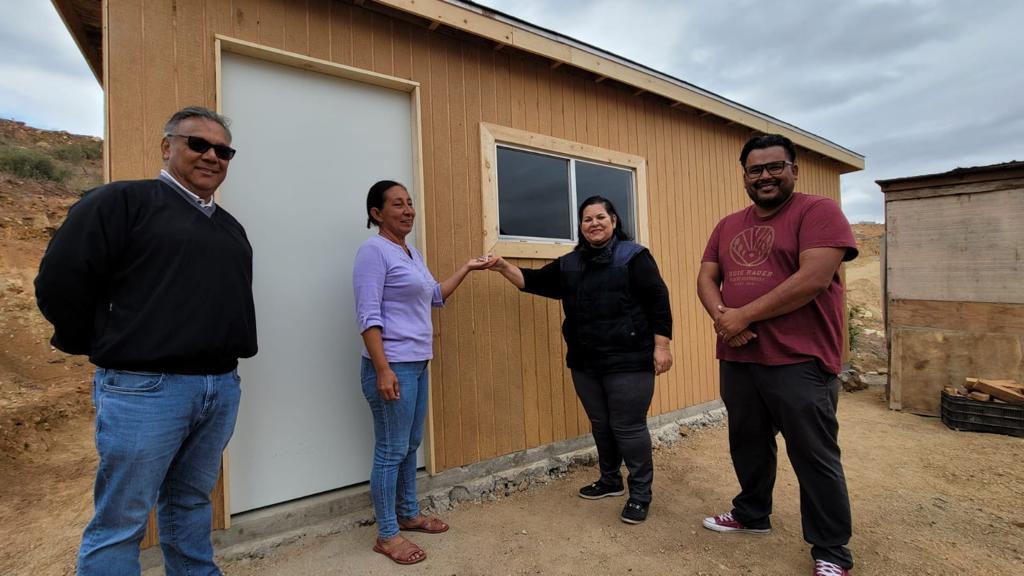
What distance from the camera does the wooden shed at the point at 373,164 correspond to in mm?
2303

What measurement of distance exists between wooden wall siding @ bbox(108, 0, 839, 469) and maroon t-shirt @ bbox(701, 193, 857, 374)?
150 cm

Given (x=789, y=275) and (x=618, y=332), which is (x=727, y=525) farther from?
(x=789, y=275)

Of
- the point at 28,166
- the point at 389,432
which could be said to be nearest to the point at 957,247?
the point at 389,432

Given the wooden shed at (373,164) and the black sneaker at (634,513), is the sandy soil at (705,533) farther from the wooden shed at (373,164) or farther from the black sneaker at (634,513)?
the wooden shed at (373,164)

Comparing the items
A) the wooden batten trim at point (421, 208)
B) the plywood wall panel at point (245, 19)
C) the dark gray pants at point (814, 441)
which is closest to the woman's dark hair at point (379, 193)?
the wooden batten trim at point (421, 208)

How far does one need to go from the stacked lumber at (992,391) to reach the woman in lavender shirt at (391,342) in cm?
523

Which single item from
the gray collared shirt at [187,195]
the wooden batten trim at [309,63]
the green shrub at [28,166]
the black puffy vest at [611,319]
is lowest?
the black puffy vest at [611,319]

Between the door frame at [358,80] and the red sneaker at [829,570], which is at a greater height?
the door frame at [358,80]

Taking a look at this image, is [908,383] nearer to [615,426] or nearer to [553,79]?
[615,426]

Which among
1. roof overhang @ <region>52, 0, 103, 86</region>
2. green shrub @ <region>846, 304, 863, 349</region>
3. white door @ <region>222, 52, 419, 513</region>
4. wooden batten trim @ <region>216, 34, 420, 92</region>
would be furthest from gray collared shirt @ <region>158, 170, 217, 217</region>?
green shrub @ <region>846, 304, 863, 349</region>

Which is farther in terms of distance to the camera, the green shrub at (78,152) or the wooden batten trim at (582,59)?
the green shrub at (78,152)

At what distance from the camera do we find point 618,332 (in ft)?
8.60

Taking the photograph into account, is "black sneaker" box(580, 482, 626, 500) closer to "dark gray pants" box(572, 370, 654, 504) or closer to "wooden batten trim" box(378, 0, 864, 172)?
"dark gray pants" box(572, 370, 654, 504)

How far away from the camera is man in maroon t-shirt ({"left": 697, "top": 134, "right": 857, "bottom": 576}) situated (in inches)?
80.0
